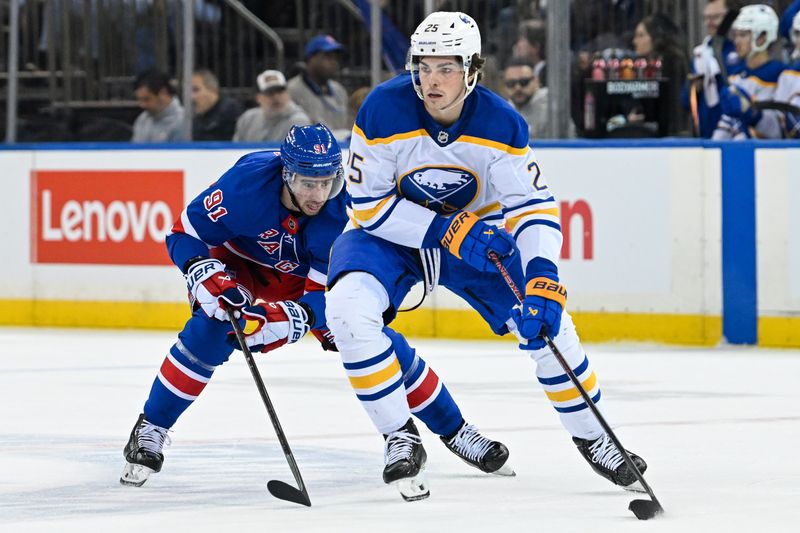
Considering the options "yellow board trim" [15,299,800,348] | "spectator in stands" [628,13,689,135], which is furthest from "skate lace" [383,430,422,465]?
"spectator in stands" [628,13,689,135]

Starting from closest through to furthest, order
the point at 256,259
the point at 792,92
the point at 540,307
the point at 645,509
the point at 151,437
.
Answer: the point at 645,509
the point at 540,307
the point at 151,437
the point at 256,259
the point at 792,92

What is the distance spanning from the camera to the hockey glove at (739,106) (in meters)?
7.97

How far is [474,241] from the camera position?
161 inches

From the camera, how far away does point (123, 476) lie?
4422mm

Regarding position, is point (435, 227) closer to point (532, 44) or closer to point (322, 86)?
point (532, 44)

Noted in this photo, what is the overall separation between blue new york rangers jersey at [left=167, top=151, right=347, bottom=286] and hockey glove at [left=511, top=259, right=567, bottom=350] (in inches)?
26.4

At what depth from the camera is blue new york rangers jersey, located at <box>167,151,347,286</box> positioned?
443 centimetres

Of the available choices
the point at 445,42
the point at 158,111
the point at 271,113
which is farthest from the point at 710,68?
the point at 445,42

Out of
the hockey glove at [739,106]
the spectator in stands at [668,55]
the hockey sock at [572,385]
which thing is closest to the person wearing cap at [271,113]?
the spectator in stands at [668,55]

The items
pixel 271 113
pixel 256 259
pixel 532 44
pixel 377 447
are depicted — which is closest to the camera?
pixel 256 259

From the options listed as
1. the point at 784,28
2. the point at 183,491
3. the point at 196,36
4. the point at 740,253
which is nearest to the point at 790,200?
the point at 740,253

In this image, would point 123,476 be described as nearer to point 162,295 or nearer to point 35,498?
point 35,498

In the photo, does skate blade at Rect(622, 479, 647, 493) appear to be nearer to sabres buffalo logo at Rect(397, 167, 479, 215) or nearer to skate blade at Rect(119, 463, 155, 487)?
sabres buffalo logo at Rect(397, 167, 479, 215)

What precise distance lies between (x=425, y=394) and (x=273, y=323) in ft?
1.59
